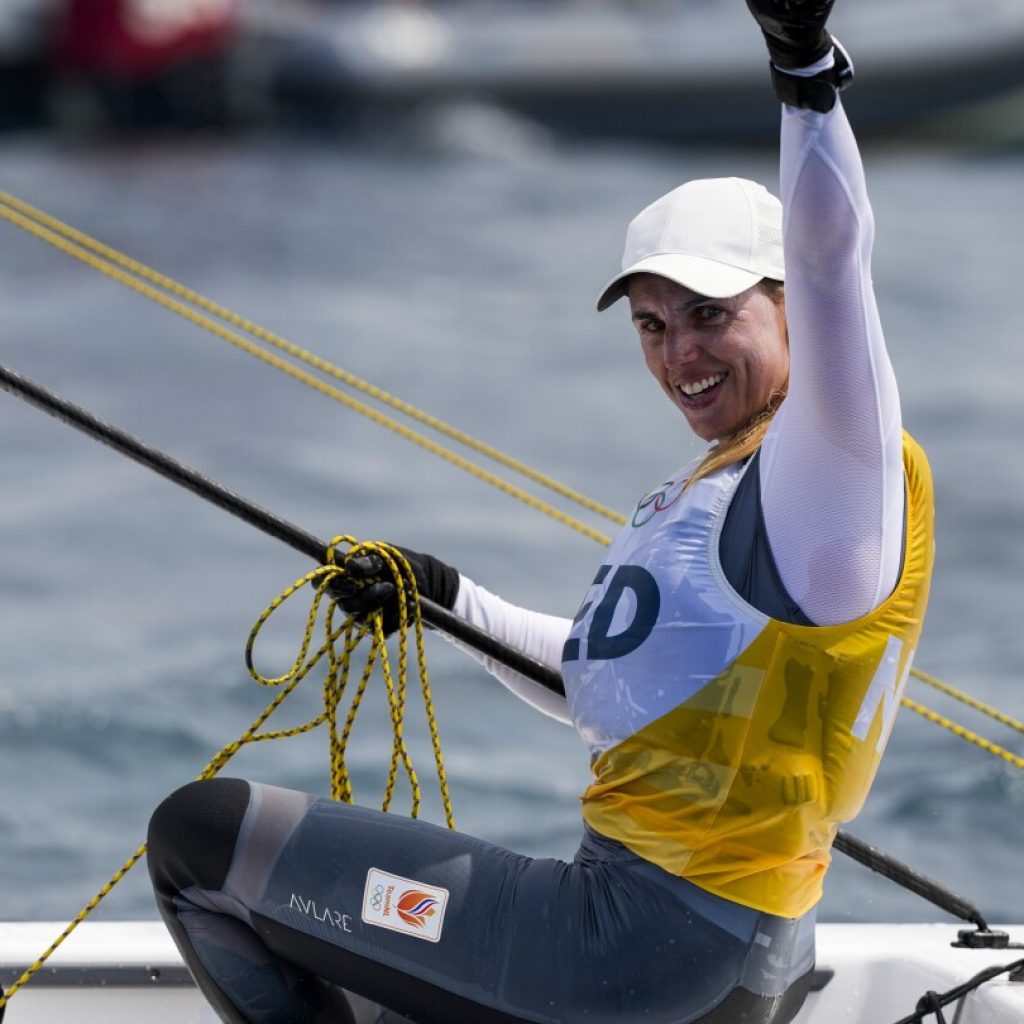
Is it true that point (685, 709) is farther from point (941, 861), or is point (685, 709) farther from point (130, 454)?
point (941, 861)

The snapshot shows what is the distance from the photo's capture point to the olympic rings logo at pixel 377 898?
170 centimetres

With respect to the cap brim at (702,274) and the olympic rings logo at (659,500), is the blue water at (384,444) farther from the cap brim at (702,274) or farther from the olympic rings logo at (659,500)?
the cap brim at (702,274)

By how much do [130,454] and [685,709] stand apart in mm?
789

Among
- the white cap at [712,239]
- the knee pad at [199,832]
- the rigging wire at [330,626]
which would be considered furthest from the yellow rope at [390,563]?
the white cap at [712,239]

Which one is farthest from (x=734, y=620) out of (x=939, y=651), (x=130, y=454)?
(x=939, y=651)

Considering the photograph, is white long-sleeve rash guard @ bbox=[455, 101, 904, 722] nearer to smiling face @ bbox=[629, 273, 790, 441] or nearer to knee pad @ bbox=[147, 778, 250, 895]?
smiling face @ bbox=[629, 273, 790, 441]

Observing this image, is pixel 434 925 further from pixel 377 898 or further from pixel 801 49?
pixel 801 49

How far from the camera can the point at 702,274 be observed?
173 centimetres

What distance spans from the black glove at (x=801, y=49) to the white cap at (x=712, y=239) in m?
0.22

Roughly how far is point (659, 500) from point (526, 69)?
13.6m

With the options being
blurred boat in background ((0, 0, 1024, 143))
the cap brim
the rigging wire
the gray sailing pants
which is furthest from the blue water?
the cap brim

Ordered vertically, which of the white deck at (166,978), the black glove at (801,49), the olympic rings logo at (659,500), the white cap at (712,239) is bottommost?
the white deck at (166,978)

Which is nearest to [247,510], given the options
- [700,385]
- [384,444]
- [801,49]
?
[700,385]

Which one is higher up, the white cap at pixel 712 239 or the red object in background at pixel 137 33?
the red object in background at pixel 137 33
